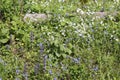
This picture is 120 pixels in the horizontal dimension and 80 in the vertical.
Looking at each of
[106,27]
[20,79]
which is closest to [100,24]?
[106,27]

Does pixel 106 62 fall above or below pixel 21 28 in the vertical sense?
below

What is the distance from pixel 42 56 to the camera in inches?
188

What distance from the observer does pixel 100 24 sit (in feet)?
19.4

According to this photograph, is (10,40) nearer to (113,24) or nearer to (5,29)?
(5,29)

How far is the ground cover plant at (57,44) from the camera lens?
181 inches

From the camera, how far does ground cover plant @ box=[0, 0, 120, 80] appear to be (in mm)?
4609

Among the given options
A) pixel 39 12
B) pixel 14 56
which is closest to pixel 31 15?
pixel 39 12

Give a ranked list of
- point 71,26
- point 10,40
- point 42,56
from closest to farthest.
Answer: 1. point 42,56
2. point 10,40
3. point 71,26

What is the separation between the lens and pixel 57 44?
508 cm

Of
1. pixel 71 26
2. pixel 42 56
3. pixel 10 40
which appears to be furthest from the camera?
pixel 71 26

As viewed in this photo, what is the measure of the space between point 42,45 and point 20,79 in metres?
0.77

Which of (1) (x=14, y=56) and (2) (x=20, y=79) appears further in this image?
(1) (x=14, y=56)

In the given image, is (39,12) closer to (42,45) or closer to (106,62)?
(42,45)

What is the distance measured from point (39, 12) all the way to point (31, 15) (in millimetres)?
276
